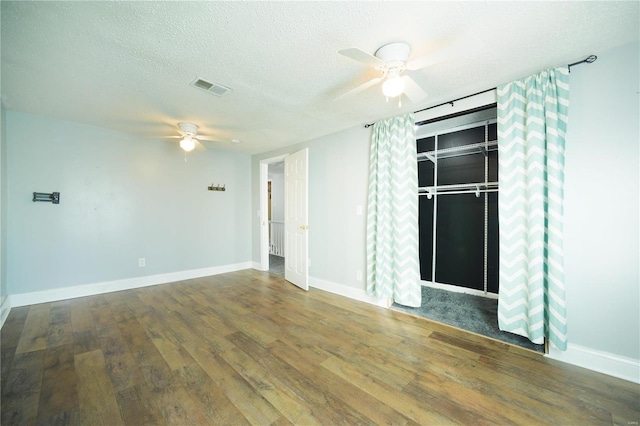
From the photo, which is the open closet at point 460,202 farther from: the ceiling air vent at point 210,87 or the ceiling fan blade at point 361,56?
the ceiling air vent at point 210,87

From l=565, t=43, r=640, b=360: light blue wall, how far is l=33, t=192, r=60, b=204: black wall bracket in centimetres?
563

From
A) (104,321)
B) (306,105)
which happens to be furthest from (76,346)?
(306,105)

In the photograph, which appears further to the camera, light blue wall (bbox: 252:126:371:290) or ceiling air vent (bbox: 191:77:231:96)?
light blue wall (bbox: 252:126:371:290)

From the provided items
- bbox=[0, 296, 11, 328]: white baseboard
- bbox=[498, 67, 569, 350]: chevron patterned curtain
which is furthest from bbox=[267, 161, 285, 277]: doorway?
bbox=[498, 67, 569, 350]: chevron patterned curtain

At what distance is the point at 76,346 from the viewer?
214 centimetres

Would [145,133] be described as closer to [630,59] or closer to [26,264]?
[26,264]

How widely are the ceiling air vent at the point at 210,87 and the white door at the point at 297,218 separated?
4.87 ft

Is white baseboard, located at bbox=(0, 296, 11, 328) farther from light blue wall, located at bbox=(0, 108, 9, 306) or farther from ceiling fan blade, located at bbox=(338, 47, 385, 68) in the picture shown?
ceiling fan blade, located at bbox=(338, 47, 385, 68)

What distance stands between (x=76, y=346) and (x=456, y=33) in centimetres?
393

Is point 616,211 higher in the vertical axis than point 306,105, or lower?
lower

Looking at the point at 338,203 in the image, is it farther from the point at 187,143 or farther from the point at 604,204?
the point at 604,204

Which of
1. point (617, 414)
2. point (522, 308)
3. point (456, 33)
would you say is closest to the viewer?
point (617, 414)

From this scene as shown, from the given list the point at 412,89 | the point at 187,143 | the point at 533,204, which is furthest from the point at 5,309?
the point at 533,204

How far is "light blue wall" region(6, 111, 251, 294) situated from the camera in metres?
3.04
